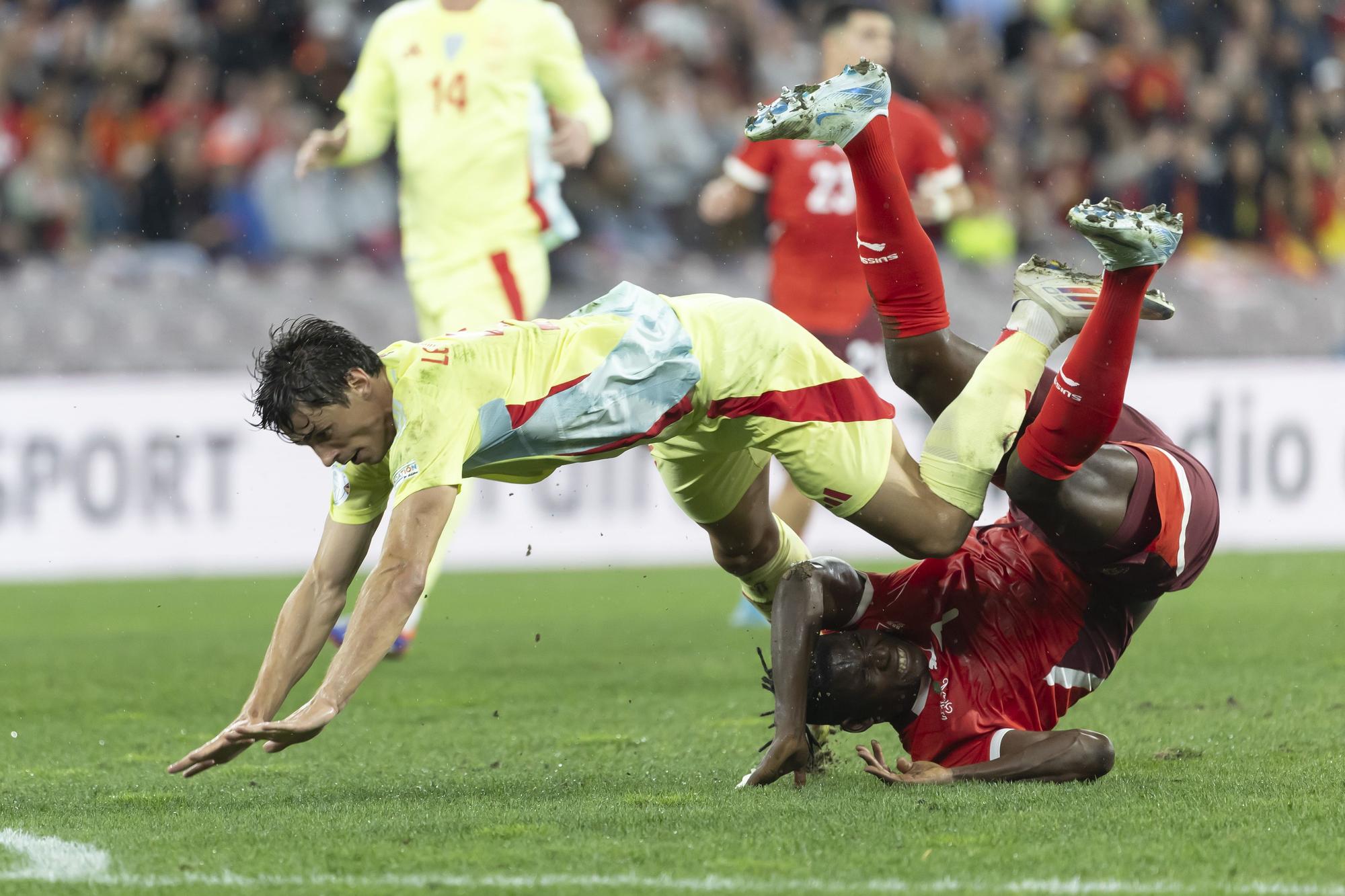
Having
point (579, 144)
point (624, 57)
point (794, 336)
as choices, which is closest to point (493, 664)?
point (579, 144)

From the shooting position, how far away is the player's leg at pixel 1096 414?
15.4 ft

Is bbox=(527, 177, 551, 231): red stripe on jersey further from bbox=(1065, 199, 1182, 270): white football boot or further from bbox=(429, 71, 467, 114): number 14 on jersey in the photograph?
bbox=(1065, 199, 1182, 270): white football boot

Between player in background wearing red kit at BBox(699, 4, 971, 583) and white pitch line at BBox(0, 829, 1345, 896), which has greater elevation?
player in background wearing red kit at BBox(699, 4, 971, 583)

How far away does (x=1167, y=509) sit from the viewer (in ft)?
15.7

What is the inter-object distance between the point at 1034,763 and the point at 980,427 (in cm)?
98

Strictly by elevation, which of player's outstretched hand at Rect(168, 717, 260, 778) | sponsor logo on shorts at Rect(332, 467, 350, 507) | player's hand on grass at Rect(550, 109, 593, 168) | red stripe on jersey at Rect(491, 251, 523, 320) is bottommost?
player's outstretched hand at Rect(168, 717, 260, 778)

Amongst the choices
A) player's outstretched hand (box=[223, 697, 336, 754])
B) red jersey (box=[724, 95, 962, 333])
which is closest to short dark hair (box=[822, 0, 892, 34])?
red jersey (box=[724, 95, 962, 333])

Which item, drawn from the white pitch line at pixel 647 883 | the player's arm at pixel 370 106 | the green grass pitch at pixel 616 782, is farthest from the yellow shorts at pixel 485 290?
the white pitch line at pixel 647 883

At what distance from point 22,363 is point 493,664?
4.76 meters

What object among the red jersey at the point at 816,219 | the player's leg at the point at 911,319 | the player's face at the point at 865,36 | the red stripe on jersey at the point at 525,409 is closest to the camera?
the red stripe on jersey at the point at 525,409

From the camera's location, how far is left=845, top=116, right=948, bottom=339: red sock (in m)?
4.97

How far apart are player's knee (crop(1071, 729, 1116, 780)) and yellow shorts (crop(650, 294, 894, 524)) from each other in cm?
81

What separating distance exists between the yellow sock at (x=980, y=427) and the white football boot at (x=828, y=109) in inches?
30.5

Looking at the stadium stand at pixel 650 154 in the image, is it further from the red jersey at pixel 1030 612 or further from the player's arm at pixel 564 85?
the red jersey at pixel 1030 612
